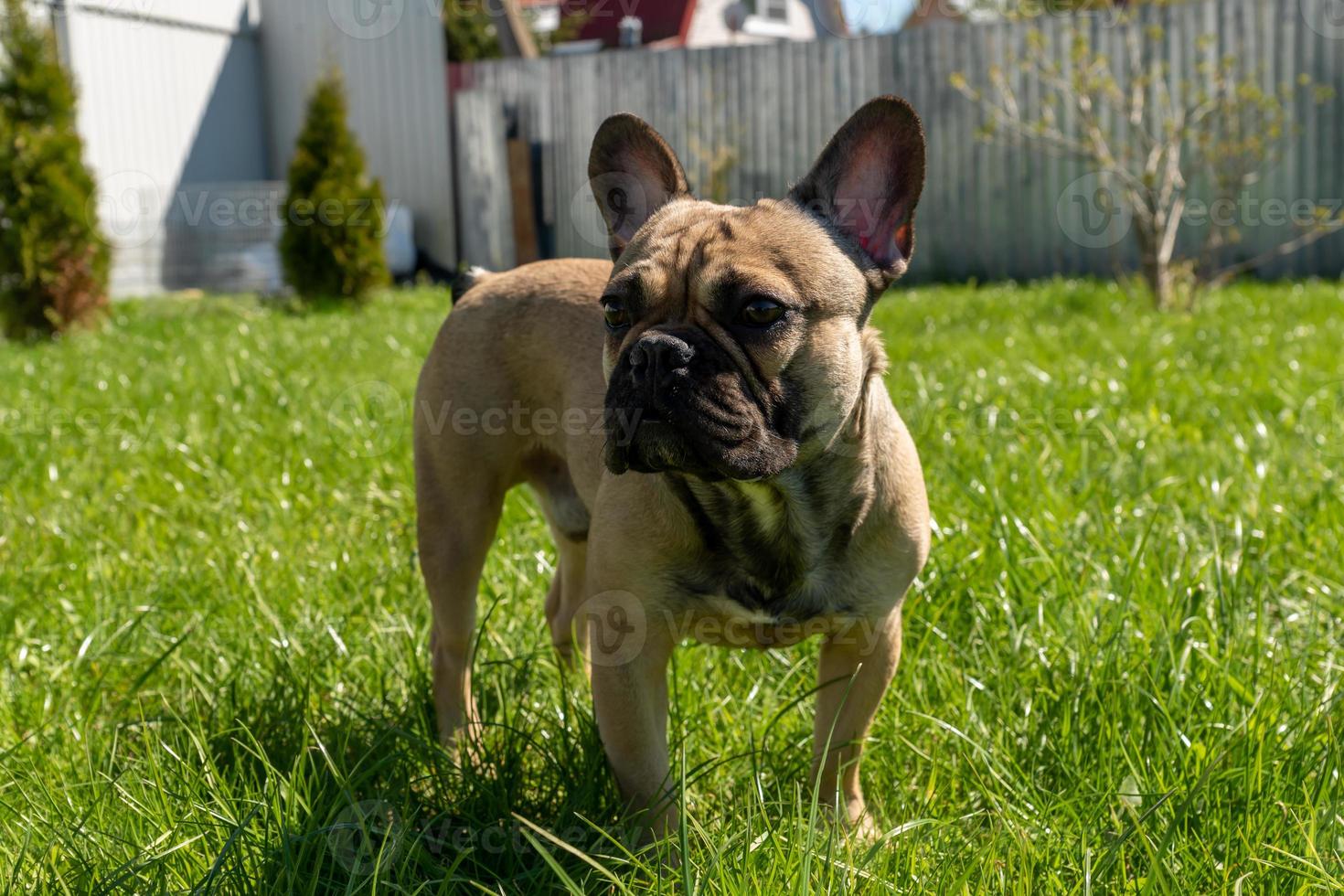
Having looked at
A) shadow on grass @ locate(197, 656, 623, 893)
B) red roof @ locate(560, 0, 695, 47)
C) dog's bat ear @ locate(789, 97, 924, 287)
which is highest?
red roof @ locate(560, 0, 695, 47)

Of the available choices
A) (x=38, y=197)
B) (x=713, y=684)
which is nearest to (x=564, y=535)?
(x=713, y=684)

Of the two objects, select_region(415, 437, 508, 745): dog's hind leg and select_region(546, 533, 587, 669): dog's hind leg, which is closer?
select_region(415, 437, 508, 745): dog's hind leg

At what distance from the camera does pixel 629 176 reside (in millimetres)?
3064

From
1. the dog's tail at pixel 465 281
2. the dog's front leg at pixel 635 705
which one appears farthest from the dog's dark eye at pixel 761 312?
the dog's tail at pixel 465 281

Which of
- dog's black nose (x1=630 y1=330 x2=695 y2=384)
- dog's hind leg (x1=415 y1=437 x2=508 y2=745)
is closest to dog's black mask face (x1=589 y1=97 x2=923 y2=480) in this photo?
dog's black nose (x1=630 y1=330 x2=695 y2=384)

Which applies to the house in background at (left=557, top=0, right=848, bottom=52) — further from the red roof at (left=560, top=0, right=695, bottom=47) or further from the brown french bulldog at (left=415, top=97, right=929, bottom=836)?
the brown french bulldog at (left=415, top=97, right=929, bottom=836)

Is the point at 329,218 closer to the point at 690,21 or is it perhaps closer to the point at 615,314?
the point at 615,314

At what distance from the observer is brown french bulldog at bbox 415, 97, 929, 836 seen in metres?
2.41

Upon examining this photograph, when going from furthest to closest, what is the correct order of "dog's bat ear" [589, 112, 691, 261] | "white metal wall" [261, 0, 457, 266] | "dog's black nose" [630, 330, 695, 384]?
"white metal wall" [261, 0, 457, 266] → "dog's bat ear" [589, 112, 691, 261] → "dog's black nose" [630, 330, 695, 384]

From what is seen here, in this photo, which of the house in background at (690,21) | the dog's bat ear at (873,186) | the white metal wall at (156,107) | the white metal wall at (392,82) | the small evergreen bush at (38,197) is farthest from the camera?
the house in background at (690,21)

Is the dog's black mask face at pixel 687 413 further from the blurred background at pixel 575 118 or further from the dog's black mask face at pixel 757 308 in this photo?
the blurred background at pixel 575 118

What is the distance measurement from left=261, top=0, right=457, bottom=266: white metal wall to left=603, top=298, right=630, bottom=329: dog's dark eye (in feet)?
45.8

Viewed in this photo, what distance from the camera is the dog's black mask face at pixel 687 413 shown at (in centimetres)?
233

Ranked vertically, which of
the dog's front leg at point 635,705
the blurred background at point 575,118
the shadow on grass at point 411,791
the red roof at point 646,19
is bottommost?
the shadow on grass at point 411,791
